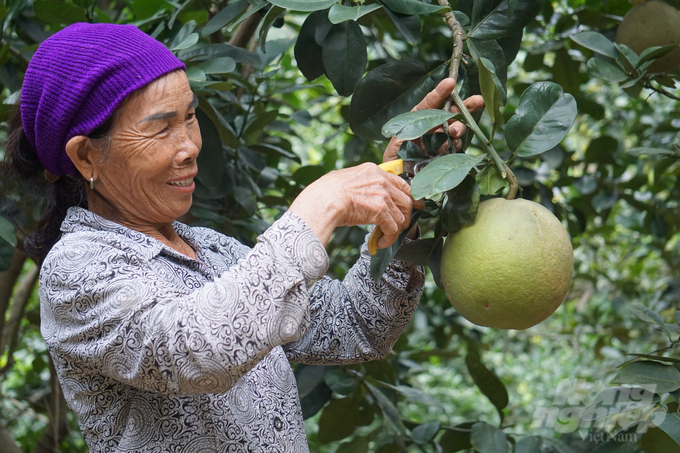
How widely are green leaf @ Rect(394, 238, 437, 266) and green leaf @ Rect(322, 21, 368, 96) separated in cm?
34

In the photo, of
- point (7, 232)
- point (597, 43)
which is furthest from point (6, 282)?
point (597, 43)

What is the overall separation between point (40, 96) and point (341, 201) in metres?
0.55

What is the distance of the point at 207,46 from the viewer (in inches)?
59.7

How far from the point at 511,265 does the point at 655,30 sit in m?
1.02

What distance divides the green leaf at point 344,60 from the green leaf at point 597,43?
49 centimetres

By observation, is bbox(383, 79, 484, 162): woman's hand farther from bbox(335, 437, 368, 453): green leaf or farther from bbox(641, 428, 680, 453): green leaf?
bbox(335, 437, 368, 453): green leaf

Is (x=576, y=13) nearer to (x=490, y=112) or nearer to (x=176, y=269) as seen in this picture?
(x=490, y=112)

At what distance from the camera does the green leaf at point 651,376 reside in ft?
3.53

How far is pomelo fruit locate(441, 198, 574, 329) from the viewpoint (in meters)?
0.88

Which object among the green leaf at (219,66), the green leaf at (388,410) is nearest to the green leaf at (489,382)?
the green leaf at (388,410)

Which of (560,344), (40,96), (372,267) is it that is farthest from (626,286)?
(40,96)

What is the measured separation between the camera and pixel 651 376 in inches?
43.1

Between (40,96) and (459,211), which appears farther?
(40,96)

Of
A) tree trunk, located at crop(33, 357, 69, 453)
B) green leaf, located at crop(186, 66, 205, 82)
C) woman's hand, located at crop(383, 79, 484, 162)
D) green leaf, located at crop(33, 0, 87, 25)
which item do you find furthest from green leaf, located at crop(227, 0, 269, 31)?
tree trunk, located at crop(33, 357, 69, 453)
